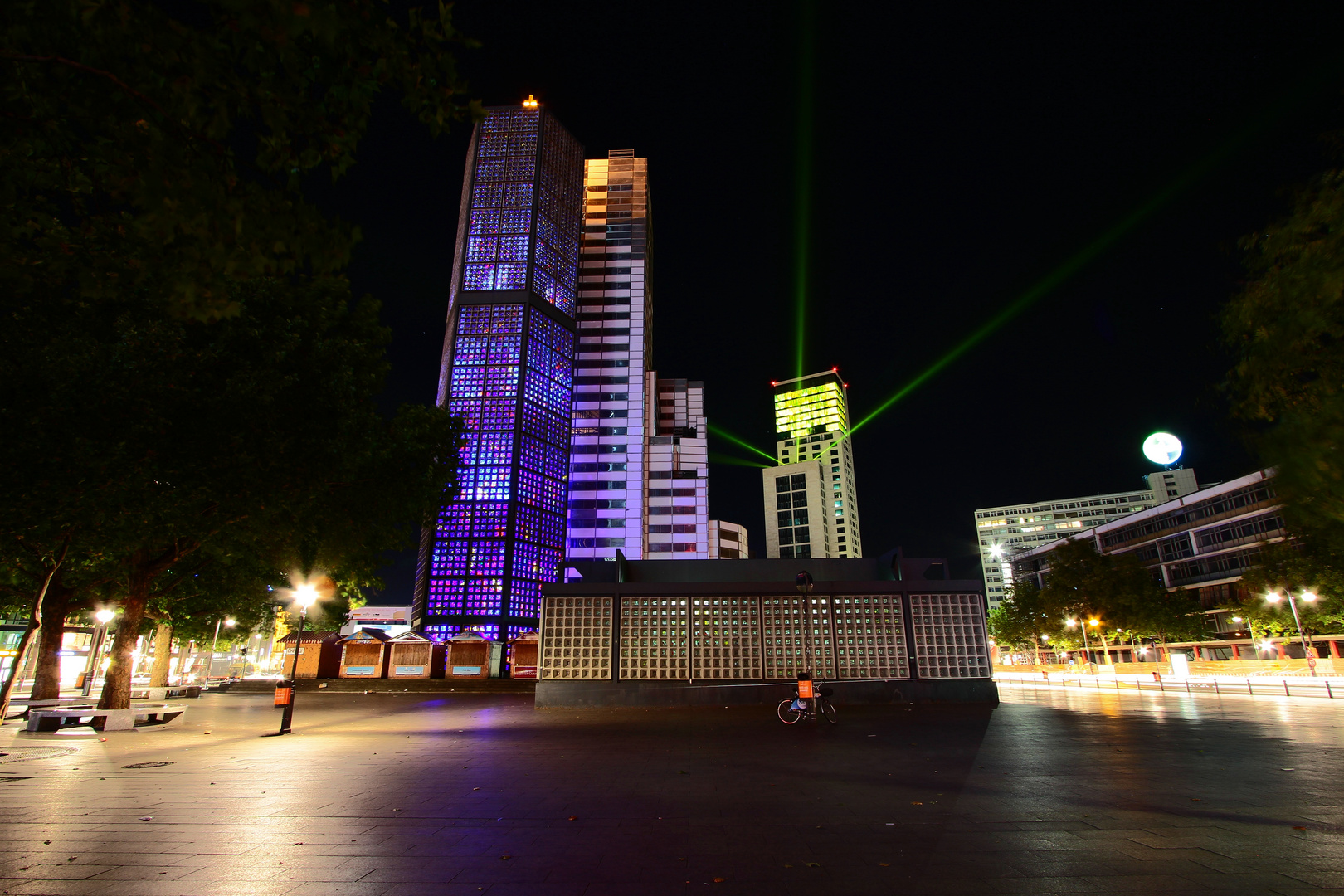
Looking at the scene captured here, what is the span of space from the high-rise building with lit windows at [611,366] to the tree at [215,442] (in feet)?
267

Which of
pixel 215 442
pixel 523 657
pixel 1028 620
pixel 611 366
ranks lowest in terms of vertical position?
pixel 523 657

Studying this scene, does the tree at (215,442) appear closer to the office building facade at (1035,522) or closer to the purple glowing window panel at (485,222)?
the purple glowing window panel at (485,222)

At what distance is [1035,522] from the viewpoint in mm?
191375

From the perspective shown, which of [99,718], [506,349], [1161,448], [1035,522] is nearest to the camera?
[99,718]

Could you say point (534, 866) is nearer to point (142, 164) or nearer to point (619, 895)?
point (619, 895)

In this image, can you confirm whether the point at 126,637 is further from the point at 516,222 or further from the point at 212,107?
the point at 516,222

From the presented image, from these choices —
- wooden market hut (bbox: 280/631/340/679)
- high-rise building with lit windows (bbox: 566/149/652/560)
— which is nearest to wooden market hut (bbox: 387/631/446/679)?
wooden market hut (bbox: 280/631/340/679)

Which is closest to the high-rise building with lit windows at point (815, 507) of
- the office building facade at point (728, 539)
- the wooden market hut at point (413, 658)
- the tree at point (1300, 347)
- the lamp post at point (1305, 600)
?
the office building facade at point (728, 539)

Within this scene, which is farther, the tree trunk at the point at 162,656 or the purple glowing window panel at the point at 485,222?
the purple glowing window panel at the point at 485,222

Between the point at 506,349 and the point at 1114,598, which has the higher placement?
the point at 506,349

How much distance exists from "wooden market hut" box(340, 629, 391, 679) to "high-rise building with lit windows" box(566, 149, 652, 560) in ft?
189

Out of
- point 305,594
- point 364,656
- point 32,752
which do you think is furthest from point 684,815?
point 364,656

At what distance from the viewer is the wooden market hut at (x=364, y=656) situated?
137 ft

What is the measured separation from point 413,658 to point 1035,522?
19877cm
